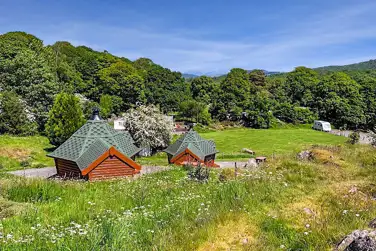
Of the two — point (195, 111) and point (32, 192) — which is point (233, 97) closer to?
point (195, 111)

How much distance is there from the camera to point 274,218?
5.56 meters

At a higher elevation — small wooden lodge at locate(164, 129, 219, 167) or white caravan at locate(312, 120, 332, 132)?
small wooden lodge at locate(164, 129, 219, 167)

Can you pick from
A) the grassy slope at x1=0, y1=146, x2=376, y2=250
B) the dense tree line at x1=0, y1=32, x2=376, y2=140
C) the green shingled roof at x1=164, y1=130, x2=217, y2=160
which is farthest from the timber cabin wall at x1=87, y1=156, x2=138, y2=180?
the dense tree line at x1=0, y1=32, x2=376, y2=140

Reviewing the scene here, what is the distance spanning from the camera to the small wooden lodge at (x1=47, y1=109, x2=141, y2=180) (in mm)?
18281

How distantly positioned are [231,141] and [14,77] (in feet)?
104

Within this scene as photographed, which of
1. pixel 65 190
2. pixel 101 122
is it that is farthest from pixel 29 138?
pixel 65 190

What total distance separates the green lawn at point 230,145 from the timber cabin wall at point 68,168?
378 inches

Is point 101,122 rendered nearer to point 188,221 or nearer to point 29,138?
point 188,221

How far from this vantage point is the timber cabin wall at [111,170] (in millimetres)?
18281

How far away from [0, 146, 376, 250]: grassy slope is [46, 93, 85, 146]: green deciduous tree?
25371 mm

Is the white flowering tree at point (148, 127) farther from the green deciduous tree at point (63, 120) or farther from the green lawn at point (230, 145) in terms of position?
the green deciduous tree at point (63, 120)

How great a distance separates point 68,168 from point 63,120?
15.3m

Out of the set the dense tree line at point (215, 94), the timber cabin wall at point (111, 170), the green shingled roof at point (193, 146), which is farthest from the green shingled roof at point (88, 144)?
Result: the dense tree line at point (215, 94)

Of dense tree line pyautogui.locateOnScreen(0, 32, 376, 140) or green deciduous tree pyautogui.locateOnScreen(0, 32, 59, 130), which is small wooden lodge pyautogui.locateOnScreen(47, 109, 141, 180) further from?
dense tree line pyautogui.locateOnScreen(0, 32, 376, 140)
